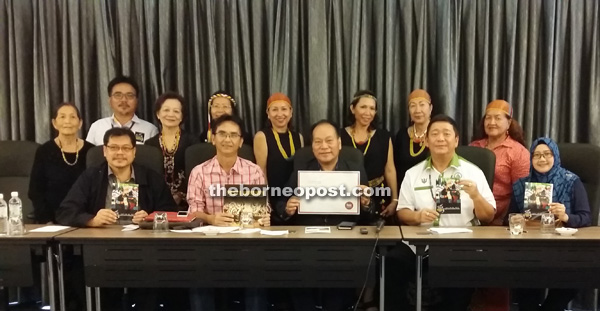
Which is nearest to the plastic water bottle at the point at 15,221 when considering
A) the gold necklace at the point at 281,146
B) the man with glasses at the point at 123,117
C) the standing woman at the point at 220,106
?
the man with glasses at the point at 123,117

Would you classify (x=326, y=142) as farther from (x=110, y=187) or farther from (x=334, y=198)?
(x=110, y=187)

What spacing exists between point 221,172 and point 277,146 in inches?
25.3

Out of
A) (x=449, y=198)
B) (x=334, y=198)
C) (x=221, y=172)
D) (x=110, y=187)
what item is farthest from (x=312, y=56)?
(x=110, y=187)

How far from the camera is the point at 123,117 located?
4020mm

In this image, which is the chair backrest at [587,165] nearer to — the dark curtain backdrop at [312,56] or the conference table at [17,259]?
the dark curtain backdrop at [312,56]

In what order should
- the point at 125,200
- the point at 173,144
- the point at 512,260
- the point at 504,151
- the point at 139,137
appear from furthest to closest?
the point at 139,137, the point at 173,144, the point at 504,151, the point at 125,200, the point at 512,260

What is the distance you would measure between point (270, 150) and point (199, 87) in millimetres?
993

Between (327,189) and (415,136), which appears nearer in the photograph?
(327,189)

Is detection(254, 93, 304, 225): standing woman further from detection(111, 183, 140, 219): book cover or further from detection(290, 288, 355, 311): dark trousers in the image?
detection(111, 183, 140, 219): book cover

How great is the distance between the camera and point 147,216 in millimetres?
3023

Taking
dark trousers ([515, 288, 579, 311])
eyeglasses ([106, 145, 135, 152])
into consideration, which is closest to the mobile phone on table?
dark trousers ([515, 288, 579, 311])

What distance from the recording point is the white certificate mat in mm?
3055

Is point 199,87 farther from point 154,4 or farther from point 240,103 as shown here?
point 154,4

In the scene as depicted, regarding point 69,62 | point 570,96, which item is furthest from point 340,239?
point 69,62
